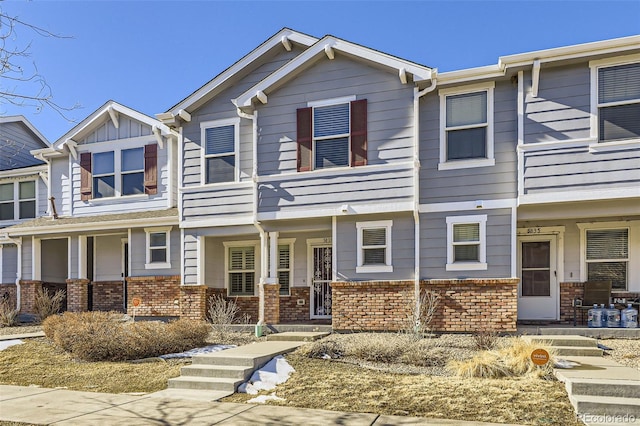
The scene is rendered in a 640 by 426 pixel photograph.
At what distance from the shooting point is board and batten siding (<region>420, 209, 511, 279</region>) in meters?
10.3

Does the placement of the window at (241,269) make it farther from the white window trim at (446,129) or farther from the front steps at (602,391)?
the front steps at (602,391)

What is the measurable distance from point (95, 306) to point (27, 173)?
17.8 ft

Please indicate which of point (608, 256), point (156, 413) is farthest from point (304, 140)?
point (608, 256)

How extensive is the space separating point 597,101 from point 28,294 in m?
16.7

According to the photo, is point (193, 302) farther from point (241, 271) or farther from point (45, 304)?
point (45, 304)

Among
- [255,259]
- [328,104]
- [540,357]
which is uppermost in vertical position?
[328,104]

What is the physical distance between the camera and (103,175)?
15273 millimetres

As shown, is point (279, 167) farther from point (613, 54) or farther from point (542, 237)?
point (613, 54)

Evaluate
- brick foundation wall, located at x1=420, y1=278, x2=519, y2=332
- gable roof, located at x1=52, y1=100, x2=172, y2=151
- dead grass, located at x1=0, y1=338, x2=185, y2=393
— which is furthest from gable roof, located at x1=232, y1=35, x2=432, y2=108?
dead grass, located at x1=0, y1=338, x2=185, y2=393

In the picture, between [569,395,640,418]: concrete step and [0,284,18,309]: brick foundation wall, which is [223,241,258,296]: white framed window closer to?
[0,284,18,309]: brick foundation wall

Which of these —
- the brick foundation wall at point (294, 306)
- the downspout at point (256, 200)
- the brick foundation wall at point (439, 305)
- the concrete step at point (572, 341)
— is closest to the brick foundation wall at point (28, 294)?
the brick foundation wall at point (294, 306)

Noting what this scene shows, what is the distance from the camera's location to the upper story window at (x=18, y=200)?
56.6 ft

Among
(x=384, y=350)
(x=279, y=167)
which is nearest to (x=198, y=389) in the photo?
(x=384, y=350)

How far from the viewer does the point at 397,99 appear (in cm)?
1098
